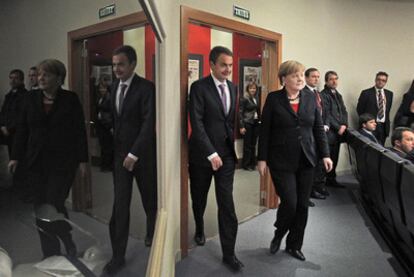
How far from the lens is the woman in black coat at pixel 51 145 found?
1.30 ft

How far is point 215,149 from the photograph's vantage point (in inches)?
115

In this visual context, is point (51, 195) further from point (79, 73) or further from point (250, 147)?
point (250, 147)

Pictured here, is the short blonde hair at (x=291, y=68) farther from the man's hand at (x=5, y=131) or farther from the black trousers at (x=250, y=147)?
the black trousers at (x=250, y=147)

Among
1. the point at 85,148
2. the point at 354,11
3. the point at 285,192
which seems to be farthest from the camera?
the point at 354,11

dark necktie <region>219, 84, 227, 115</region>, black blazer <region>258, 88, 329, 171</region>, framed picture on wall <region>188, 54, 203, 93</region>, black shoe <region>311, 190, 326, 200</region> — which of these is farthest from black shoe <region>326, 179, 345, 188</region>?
dark necktie <region>219, 84, 227, 115</region>

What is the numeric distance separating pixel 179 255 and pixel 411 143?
262 centimetres

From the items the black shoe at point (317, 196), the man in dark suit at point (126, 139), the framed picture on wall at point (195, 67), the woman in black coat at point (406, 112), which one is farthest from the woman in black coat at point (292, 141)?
the woman in black coat at point (406, 112)

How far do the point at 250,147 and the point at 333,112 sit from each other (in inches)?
65.5

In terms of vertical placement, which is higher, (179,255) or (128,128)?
(128,128)

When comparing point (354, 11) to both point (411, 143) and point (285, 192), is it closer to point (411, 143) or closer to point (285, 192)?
point (411, 143)

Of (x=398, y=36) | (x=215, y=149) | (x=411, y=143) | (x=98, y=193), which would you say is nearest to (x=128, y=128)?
(x=98, y=193)

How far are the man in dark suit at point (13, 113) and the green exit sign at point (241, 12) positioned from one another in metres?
3.39

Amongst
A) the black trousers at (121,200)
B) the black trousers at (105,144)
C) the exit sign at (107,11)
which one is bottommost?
the black trousers at (121,200)

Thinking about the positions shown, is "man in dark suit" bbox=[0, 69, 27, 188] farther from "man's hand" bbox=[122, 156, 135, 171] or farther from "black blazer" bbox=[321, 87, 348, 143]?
"black blazer" bbox=[321, 87, 348, 143]
